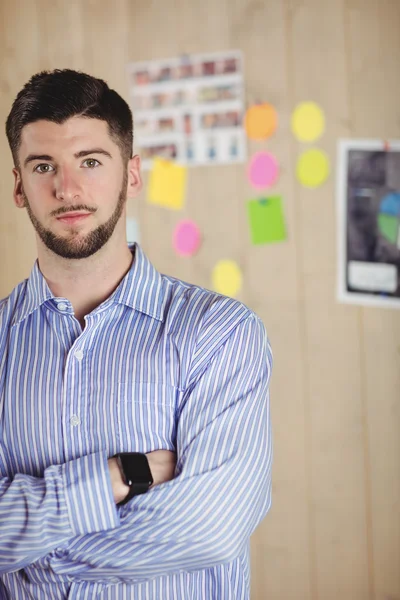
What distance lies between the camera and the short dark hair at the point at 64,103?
1.57 metres

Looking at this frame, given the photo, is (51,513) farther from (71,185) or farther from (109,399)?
(71,185)

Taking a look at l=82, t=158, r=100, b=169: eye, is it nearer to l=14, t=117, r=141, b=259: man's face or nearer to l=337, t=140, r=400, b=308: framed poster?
l=14, t=117, r=141, b=259: man's face

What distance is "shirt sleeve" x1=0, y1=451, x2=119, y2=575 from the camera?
131 centimetres

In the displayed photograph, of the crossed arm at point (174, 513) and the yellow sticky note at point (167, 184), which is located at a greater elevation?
the yellow sticky note at point (167, 184)

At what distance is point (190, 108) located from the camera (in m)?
2.47

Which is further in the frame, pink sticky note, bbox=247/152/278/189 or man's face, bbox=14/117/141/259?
pink sticky note, bbox=247/152/278/189

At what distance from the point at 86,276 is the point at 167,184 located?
3.16 feet

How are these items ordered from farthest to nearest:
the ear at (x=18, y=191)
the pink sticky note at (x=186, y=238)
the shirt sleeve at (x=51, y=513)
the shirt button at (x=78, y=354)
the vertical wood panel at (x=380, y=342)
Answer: the pink sticky note at (x=186, y=238)
the vertical wood panel at (x=380, y=342)
the ear at (x=18, y=191)
the shirt button at (x=78, y=354)
the shirt sleeve at (x=51, y=513)


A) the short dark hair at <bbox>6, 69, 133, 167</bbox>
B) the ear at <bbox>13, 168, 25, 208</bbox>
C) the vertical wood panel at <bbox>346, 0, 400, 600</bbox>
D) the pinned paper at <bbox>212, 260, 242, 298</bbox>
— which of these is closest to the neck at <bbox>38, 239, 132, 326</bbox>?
the ear at <bbox>13, 168, 25, 208</bbox>

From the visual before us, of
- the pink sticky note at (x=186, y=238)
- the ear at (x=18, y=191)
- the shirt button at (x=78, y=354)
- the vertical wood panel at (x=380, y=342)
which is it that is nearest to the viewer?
the shirt button at (x=78, y=354)

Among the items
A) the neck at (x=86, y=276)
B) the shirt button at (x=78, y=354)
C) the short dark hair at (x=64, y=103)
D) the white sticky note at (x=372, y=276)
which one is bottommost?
the shirt button at (x=78, y=354)

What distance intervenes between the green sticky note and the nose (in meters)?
0.98

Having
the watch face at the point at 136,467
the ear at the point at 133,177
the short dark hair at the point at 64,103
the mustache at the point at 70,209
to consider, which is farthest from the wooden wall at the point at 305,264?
the watch face at the point at 136,467

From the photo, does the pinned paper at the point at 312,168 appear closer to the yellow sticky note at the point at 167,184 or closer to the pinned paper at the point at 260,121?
the pinned paper at the point at 260,121
